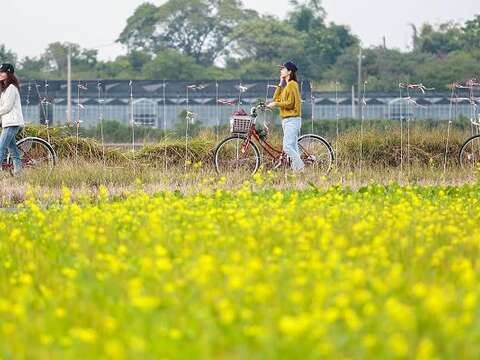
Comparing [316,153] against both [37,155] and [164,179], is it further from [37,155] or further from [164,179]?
[37,155]

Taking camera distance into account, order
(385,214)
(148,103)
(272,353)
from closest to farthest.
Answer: (272,353) → (385,214) → (148,103)

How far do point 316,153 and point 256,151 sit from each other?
0.87 meters

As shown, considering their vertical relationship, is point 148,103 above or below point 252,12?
below

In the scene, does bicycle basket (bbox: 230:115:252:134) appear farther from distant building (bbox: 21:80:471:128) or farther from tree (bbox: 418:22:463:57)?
tree (bbox: 418:22:463:57)

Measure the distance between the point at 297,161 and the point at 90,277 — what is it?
367 inches

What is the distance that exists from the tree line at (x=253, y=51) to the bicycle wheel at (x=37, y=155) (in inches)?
2851

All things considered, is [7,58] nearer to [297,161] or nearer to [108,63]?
[108,63]

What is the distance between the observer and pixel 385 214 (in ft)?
29.5

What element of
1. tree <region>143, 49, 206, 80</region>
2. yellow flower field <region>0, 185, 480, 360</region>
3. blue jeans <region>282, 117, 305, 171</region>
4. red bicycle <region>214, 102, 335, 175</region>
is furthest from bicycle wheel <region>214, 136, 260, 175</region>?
tree <region>143, 49, 206, 80</region>

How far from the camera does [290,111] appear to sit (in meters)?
15.3

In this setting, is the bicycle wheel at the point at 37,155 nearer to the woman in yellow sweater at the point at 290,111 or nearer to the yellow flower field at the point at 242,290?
the woman in yellow sweater at the point at 290,111

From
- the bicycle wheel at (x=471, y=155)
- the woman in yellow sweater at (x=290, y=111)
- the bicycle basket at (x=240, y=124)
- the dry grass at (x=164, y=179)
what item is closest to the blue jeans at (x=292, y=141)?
the woman in yellow sweater at (x=290, y=111)

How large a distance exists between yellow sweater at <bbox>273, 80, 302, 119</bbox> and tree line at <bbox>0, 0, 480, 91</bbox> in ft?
238

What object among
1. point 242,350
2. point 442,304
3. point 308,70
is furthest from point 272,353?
point 308,70
